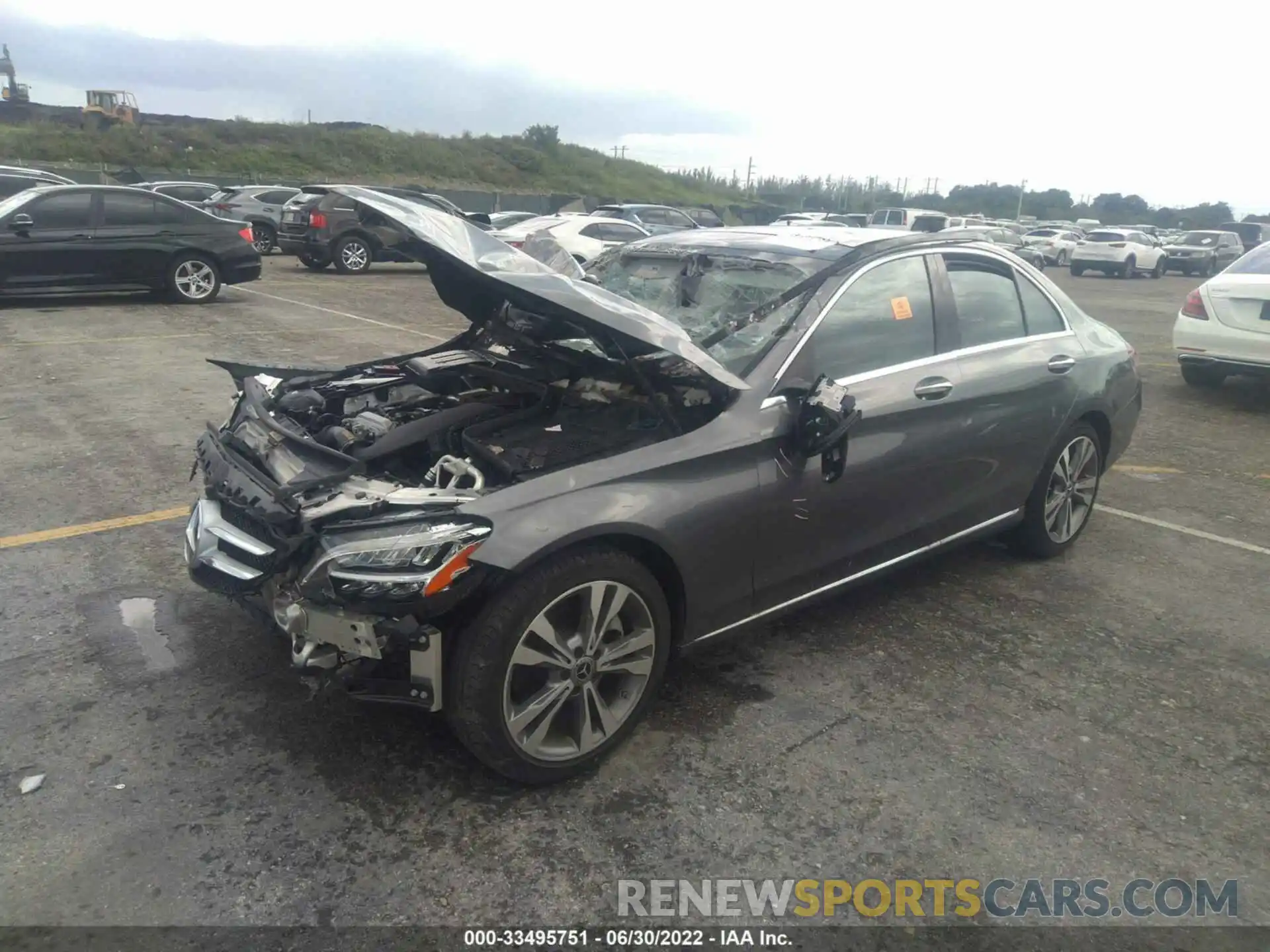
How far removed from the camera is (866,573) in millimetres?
3818

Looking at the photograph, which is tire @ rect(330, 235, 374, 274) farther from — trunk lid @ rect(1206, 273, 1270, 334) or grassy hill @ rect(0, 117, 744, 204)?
grassy hill @ rect(0, 117, 744, 204)

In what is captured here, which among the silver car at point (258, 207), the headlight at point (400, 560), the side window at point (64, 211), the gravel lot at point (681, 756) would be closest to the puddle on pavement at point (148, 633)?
the gravel lot at point (681, 756)

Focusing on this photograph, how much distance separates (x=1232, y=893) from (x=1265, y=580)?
2692mm

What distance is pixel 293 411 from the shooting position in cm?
377

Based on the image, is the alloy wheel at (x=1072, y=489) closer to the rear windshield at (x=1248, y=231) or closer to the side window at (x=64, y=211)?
the side window at (x=64, y=211)

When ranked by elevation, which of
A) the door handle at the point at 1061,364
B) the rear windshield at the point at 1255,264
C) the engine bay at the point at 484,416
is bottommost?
the engine bay at the point at 484,416

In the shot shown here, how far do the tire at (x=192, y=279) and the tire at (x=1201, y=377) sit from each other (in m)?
12.0

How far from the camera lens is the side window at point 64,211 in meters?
11.3

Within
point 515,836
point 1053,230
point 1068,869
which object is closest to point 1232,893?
point 1068,869

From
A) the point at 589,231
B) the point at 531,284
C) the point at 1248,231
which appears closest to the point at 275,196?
the point at 589,231

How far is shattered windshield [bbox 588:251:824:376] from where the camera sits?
11.8 feet

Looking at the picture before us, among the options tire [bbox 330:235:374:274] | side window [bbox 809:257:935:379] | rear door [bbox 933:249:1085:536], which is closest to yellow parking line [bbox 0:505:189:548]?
side window [bbox 809:257:935:379]

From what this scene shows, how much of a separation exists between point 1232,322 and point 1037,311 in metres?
5.29

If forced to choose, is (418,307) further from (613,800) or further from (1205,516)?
(613,800)
